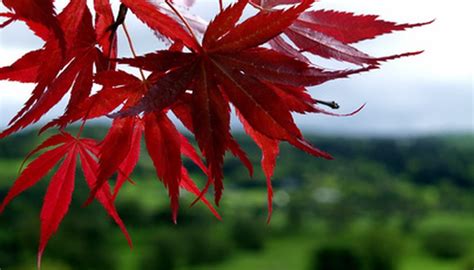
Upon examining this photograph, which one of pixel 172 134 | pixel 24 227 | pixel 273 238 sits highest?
pixel 172 134

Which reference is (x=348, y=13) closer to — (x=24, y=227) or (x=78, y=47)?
Result: (x=78, y=47)

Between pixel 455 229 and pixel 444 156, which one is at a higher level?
pixel 444 156

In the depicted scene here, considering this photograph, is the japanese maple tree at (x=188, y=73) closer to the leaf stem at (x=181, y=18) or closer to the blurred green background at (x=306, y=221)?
the leaf stem at (x=181, y=18)

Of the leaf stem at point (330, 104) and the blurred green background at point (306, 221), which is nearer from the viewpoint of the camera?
the leaf stem at point (330, 104)

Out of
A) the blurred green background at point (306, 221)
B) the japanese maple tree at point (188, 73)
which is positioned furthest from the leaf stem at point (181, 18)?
the blurred green background at point (306, 221)

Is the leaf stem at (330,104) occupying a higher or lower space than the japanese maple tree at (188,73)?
lower

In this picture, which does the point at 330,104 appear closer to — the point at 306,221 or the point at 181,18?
the point at 181,18

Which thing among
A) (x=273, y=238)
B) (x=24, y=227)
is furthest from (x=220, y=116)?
(x=273, y=238)
